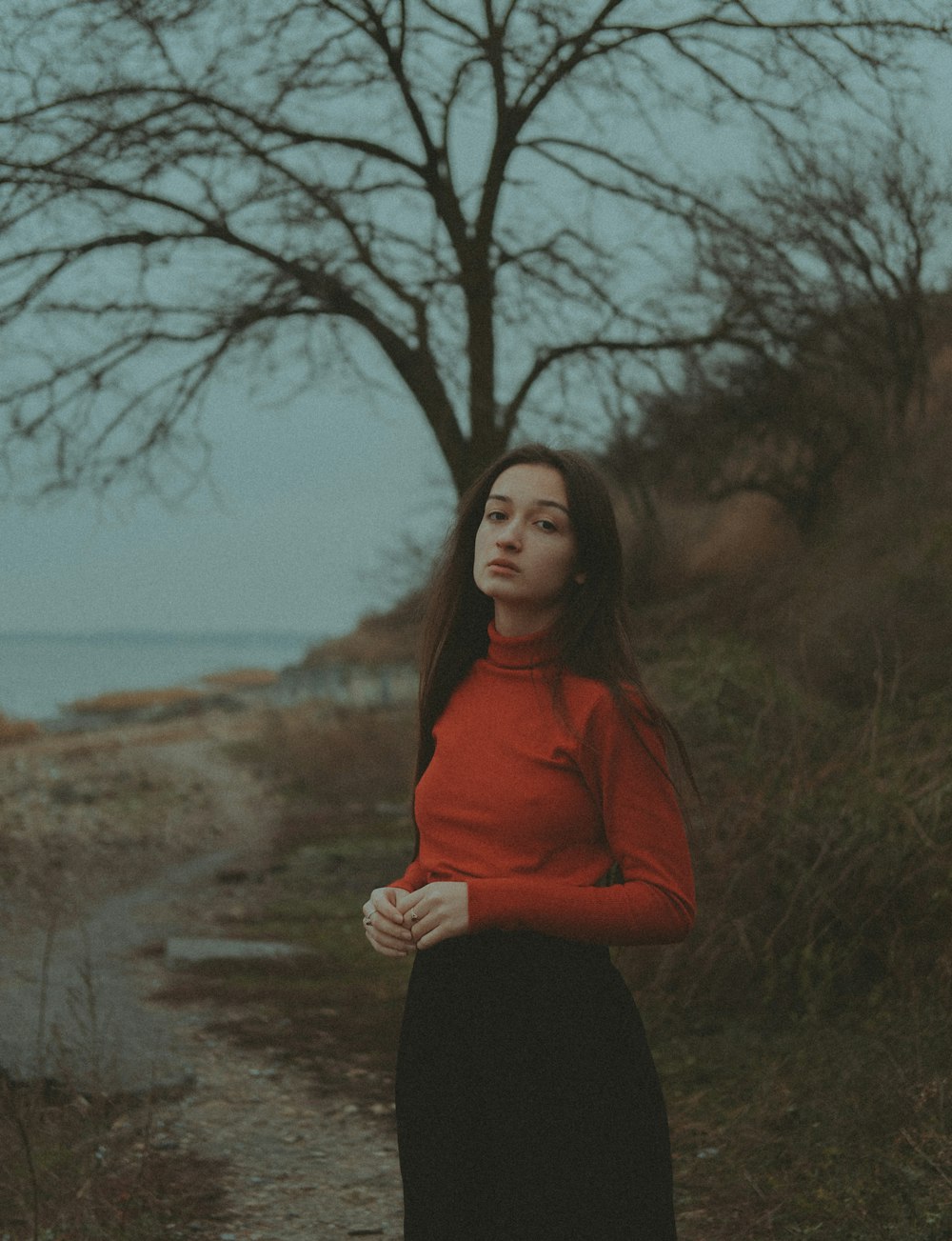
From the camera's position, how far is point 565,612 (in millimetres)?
2695

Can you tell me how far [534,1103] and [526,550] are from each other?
3.40 feet

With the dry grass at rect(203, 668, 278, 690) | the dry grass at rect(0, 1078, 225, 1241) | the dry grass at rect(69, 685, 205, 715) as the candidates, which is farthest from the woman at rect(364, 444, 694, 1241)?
the dry grass at rect(203, 668, 278, 690)

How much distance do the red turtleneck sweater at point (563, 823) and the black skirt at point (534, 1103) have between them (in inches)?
5.7

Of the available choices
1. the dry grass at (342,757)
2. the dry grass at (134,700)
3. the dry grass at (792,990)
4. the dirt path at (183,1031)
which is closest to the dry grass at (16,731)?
the dry grass at (342,757)

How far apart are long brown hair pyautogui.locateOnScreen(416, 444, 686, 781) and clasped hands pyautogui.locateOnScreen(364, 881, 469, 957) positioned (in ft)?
1.38

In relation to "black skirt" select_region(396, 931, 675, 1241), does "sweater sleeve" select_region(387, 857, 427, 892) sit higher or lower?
higher

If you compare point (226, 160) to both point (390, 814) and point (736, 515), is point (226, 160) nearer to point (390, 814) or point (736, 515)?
point (390, 814)

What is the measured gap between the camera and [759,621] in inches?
459

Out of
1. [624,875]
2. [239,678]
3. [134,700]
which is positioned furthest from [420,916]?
[239,678]

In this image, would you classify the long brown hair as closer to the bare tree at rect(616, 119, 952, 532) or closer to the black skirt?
the black skirt

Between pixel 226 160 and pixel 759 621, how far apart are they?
5.76 m

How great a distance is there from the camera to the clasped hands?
92.6 inches

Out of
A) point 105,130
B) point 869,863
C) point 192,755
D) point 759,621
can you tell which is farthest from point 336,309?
point 192,755

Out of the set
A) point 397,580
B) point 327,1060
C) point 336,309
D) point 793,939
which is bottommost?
point 327,1060
